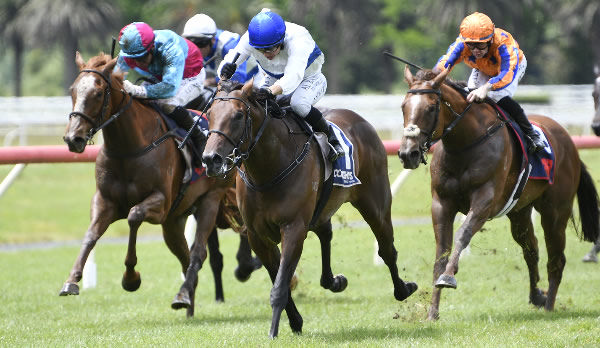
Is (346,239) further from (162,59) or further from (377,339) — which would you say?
(377,339)

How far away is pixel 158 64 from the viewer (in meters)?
7.80

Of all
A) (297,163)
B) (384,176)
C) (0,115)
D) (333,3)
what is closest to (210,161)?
(297,163)

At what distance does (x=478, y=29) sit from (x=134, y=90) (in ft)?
8.26

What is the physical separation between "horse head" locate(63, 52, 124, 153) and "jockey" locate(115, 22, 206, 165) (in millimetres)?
288

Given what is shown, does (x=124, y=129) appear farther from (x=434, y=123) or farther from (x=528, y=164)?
(x=528, y=164)

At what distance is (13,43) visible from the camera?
41.3 metres

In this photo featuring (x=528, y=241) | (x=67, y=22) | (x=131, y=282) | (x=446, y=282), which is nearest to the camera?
(x=446, y=282)

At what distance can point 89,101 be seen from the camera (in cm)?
677

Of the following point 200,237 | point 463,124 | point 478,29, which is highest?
point 478,29

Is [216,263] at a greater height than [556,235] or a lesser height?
lesser

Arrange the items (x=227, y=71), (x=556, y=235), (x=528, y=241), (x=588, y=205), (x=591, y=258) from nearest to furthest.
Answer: (x=227, y=71), (x=556, y=235), (x=528, y=241), (x=588, y=205), (x=591, y=258)

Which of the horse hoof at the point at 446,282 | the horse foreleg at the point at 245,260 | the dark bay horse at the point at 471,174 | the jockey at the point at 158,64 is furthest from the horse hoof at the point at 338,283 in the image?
the horse foreleg at the point at 245,260

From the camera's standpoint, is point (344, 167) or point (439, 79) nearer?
point (439, 79)

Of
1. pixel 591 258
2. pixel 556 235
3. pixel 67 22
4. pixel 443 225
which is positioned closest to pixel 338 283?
pixel 443 225
